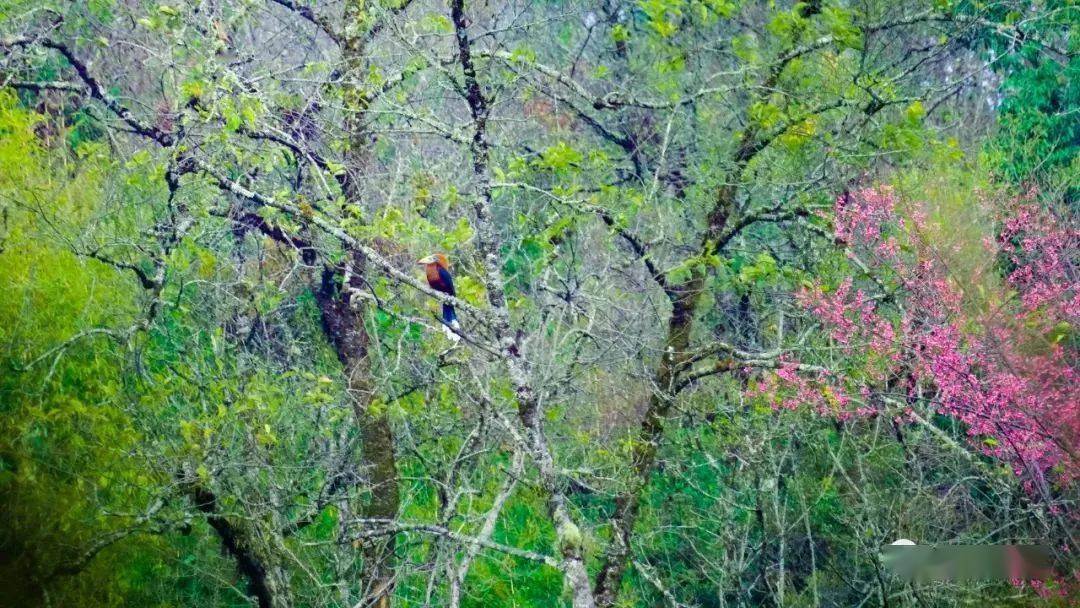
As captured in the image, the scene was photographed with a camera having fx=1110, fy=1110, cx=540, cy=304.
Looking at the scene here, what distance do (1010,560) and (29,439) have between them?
269 inches

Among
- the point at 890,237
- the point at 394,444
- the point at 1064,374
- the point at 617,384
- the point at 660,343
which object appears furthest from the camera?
the point at 617,384

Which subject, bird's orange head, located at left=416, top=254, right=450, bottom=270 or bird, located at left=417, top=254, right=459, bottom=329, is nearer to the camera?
bird's orange head, located at left=416, top=254, right=450, bottom=270

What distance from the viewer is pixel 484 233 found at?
5.90m

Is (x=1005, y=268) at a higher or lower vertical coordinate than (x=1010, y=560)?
higher

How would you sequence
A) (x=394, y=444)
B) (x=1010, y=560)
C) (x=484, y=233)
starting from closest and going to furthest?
(x=484, y=233) → (x=1010, y=560) → (x=394, y=444)

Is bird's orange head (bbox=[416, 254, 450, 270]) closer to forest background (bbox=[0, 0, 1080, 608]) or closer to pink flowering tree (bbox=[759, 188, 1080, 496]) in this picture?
forest background (bbox=[0, 0, 1080, 608])

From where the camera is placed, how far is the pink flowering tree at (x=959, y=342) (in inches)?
257

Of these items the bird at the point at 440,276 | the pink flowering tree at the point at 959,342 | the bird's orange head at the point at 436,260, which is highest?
the pink flowering tree at the point at 959,342

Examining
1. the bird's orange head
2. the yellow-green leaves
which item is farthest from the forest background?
the bird's orange head

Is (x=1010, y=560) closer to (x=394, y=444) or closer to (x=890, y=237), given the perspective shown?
(x=890, y=237)

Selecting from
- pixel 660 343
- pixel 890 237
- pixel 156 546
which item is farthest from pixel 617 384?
pixel 156 546

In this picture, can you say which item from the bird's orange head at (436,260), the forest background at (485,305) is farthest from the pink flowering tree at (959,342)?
the bird's orange head at (436,260)

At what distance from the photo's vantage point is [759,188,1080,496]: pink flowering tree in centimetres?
652

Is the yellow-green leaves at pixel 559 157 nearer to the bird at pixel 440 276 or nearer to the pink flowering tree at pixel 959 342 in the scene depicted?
the bird at pixel 440 276
